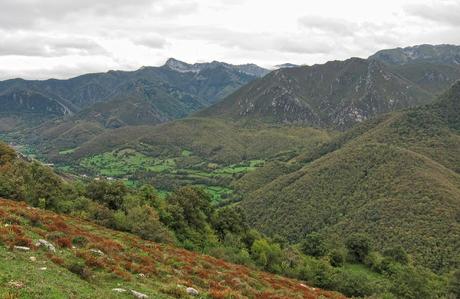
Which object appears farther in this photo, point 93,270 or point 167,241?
point 167,241

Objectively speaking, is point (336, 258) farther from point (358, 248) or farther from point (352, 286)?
point (352, 286)

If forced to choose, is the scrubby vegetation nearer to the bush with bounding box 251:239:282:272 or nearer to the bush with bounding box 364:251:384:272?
the bush with bounding box 364:251:384:272

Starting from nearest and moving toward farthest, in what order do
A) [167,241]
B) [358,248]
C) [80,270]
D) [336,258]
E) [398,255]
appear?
[80,270] → [167,241] → [336,258] → [358,248] → [398,255]

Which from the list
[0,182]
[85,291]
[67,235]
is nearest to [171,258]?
[67,235]

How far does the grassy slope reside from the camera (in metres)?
22.7

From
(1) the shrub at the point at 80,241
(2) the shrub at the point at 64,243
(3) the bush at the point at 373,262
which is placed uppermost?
(2) the shrub at the point at 64,243

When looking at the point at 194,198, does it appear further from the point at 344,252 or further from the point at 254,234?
the point at 344,252

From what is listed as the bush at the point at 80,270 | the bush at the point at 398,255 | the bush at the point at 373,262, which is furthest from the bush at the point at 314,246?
the bush at the point at 80,270

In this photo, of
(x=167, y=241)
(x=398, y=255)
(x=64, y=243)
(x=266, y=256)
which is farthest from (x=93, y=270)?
(x=398, y=255)

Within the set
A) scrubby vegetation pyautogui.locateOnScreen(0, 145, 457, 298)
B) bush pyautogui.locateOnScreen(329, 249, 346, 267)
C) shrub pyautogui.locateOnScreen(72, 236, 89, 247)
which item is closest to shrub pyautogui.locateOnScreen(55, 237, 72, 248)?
scrubby vegetation pyautogui.locateOnScreen(0, 145, 457, 298)

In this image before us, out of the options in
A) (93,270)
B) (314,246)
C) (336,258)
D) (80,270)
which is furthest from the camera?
(314,246)

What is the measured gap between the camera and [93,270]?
29141 millimetres

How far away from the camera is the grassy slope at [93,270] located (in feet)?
74.4

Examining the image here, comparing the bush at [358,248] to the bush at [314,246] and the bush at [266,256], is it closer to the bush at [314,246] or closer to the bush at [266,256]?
the bush at [314,246]
